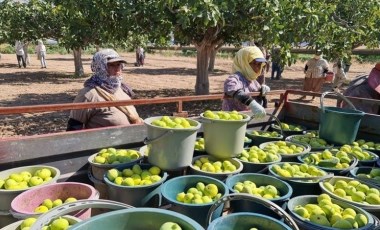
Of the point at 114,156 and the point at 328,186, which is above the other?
the point at 114,156

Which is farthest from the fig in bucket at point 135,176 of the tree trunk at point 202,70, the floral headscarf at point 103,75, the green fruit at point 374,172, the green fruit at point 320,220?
the tree trunk at point 202,70

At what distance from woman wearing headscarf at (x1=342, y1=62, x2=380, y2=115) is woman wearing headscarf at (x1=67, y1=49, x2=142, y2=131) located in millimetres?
2878

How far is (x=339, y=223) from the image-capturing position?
6.08 feet

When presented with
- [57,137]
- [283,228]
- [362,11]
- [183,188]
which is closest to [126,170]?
[183,188]

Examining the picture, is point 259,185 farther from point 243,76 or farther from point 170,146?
point 243,76

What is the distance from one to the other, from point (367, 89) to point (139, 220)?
407 cm

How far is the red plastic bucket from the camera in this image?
1844 millimetres

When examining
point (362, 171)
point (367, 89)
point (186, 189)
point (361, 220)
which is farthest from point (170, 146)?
point (367, 89)

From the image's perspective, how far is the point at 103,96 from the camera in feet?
11.4

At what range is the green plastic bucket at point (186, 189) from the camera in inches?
81.3

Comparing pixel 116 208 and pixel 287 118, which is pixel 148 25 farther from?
pixel 116 208

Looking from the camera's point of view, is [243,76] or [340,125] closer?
[340,125]

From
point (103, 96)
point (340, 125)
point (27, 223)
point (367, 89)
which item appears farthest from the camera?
point (367, 89)

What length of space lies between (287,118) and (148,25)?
492 cm
